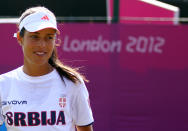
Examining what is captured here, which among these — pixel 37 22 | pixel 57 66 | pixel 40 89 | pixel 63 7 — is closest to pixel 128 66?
pixel 57 66

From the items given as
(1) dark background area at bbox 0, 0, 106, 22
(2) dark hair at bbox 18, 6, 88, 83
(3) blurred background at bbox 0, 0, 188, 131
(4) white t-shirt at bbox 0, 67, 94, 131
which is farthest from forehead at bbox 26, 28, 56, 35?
(1) dark background area at bbox 0, 0, 106, 22

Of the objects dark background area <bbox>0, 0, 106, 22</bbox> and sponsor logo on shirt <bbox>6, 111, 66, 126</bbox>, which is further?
dark background area <bbox>0, 0, 106, 22</bbox>

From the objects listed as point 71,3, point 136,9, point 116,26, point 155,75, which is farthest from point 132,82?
point 71,3

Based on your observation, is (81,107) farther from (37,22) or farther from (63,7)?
(63,7)

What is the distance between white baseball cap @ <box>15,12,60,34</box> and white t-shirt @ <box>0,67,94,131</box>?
0.28 m

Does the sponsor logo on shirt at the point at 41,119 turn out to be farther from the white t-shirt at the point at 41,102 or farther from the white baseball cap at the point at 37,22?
the white baseball cap at the point at 37,22

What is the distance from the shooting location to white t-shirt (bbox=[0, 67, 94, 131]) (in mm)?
A: 2400

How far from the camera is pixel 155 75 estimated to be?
537 centimetres

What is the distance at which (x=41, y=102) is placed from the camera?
2.43 metres

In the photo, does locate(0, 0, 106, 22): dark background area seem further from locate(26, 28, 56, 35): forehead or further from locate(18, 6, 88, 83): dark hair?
locate(26, 28, 56, 35): forehead

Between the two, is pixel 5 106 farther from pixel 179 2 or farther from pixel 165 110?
pixel 179 2

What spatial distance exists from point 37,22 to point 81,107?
0.53 metres

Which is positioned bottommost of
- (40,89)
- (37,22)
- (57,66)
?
(40,89)

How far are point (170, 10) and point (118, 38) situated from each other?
9.27 feet
